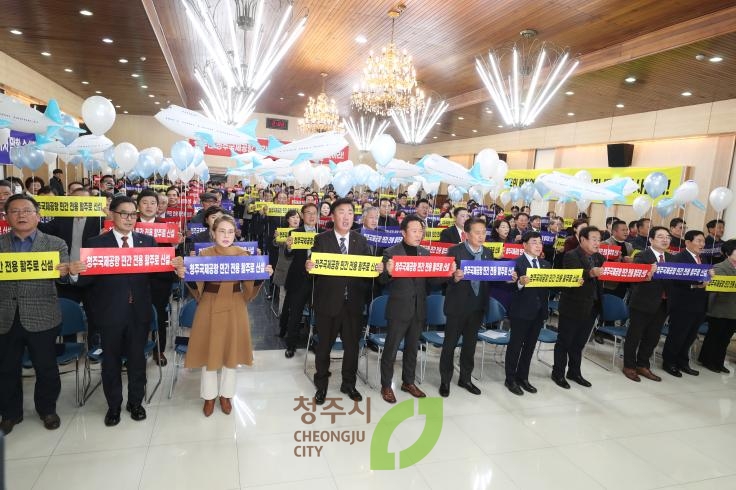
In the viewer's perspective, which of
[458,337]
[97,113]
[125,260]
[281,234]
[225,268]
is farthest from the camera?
[281,234]

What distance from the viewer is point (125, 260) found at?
10.8ft

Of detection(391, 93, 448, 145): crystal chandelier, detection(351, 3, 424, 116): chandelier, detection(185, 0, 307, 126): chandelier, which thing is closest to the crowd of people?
detection(185, 0, 307, 126): chandelier

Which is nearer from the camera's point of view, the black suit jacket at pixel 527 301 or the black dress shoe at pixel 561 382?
the black suit jacket at pixel 527 301

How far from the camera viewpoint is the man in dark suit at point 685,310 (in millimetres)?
5250

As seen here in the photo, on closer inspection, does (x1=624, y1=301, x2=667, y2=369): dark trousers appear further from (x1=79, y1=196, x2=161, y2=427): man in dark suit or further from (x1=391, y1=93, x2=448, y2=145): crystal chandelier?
(x1=391, y1=93, x2=448, y2=145): crystal chandelier

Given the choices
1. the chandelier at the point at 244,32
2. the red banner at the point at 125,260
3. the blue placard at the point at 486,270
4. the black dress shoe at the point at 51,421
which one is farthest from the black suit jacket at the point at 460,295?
the chandelier at the point at 244,32

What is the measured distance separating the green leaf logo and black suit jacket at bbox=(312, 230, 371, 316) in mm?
1002

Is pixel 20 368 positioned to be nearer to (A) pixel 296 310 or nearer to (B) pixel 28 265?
(B) pixel 28 265

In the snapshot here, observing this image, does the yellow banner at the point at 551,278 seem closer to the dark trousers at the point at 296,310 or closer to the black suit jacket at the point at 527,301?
the black suit jacket at the point at 527,301

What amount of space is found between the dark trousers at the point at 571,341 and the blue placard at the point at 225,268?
10.9 ft

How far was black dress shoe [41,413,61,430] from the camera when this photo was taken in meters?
3.36

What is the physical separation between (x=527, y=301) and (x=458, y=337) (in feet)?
2.66

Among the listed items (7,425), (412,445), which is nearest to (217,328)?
(7,425)

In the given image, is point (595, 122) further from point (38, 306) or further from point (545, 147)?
point (38, 306)
